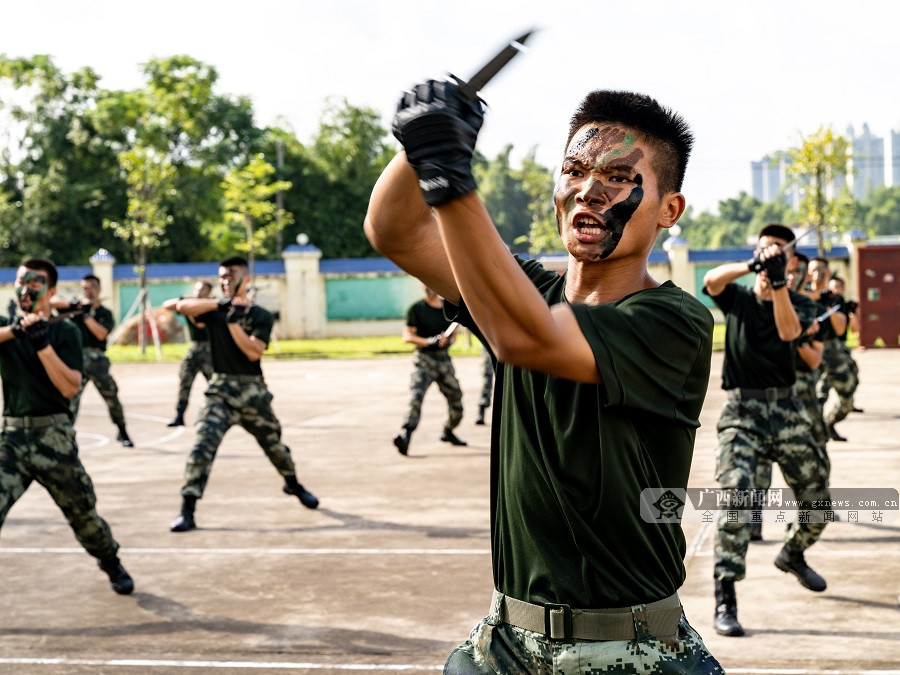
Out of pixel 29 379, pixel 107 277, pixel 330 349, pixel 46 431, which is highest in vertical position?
pixel 107 277

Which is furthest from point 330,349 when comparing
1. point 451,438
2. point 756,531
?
point 756,531

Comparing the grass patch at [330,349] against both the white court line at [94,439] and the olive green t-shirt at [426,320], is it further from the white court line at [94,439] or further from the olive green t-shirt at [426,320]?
the olive green t-shirt at [426,320]

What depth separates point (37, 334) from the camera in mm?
7598

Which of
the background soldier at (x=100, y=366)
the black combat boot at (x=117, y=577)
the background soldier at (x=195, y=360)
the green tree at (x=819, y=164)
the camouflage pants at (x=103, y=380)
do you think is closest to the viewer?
the black combat boot at (x=117, y=577)

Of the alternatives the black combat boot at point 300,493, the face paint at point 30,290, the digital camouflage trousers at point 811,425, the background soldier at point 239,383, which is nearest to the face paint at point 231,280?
the background soldier at point 239,383

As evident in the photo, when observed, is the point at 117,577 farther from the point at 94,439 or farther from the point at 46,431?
the point at 94,439

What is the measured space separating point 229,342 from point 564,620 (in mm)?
8237

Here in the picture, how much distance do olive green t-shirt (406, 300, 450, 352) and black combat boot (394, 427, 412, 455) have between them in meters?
1.16

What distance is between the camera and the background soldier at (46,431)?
24.9ft

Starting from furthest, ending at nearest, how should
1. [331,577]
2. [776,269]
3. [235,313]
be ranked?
1. [235,313]
2. [331,577]
3. [776,269]

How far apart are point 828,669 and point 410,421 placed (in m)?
8.40

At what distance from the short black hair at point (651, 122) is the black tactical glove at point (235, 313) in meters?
8.07

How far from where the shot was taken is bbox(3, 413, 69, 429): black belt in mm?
7621

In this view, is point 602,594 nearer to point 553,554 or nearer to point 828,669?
point 553,554
